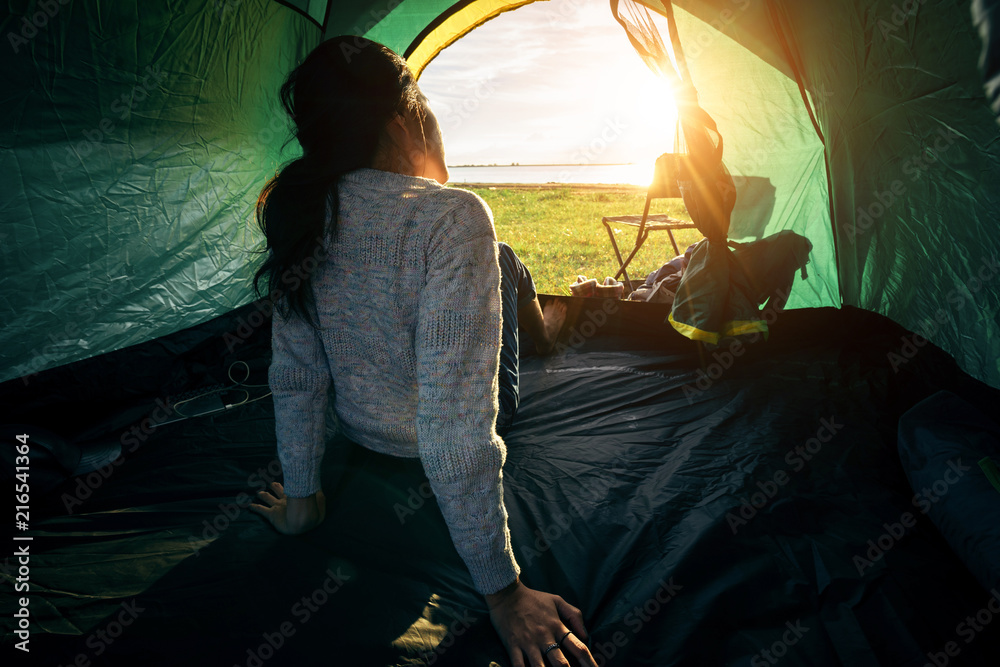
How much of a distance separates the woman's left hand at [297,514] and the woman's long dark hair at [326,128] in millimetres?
466

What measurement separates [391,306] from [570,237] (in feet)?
16.5

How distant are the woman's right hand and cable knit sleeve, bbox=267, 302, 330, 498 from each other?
457 mm

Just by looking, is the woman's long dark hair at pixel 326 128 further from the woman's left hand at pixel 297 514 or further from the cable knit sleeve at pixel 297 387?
the woman's left hand at pixel 297 514

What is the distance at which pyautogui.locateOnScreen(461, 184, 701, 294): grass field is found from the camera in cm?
440

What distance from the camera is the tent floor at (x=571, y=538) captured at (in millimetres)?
878

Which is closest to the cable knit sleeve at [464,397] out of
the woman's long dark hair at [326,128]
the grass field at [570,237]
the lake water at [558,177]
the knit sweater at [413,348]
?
the knit sweater at [413,348]

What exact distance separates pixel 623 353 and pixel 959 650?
4.78ft

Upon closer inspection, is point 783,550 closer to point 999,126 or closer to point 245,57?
point 999,126

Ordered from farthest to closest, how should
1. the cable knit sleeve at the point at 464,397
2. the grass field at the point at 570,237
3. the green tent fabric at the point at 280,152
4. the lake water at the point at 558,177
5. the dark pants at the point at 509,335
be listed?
the lake water at the point at 558,177 → the grass field at the point at 570,237 → the dark pants at the point at 509,335 → the green tent fabric at the point at 280,152 → the cable knit sleeve at the point at 464,397

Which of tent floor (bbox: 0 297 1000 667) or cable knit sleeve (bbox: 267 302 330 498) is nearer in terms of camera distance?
tent floor (bbox: 0 297 1000 667)

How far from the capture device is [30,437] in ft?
4.65

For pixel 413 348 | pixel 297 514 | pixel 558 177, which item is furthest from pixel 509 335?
pixel 558 177

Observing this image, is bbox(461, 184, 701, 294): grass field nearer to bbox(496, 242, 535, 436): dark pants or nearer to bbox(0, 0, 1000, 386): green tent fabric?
bbox(0, 0, 1000, 386): green tent fabric

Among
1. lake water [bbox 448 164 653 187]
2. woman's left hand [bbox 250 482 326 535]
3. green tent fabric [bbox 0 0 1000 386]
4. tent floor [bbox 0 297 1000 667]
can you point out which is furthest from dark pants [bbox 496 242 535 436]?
lake water [bbox 448 164 653 187]
